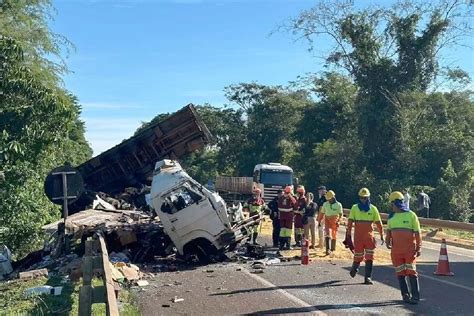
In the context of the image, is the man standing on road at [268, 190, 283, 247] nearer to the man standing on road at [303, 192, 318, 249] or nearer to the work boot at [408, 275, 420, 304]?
the man standing on road at [303, 192, 318, 249]

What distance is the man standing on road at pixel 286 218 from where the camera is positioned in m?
15.9

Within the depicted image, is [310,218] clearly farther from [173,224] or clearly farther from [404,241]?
[404,241]

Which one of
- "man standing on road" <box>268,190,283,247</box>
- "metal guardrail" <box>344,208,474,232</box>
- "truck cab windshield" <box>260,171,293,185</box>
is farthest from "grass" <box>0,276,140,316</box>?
"truck cab windshield" <box>260,171,293,185</box>

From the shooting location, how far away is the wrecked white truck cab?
13781 millimetres

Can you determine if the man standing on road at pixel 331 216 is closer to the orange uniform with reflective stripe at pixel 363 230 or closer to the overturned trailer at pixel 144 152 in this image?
the orange uniform with reflective stripe at pixel 363 230

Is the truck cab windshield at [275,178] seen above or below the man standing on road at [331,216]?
above

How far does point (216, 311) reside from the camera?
876 cm

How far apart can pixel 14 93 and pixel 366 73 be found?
28.7m

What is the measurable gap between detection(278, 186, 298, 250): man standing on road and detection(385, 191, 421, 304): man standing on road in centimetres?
646

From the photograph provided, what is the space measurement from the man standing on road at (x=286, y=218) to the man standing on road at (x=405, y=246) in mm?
6457

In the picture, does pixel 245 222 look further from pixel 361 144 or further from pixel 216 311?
pixel 361 144

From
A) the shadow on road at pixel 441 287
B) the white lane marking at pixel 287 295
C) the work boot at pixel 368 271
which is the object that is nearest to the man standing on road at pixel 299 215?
the shadow on road at pixel 441 287

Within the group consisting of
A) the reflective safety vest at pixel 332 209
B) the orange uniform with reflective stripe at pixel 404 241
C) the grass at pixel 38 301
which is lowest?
the grass at pixel 38 301

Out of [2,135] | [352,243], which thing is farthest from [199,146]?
[352,243]
